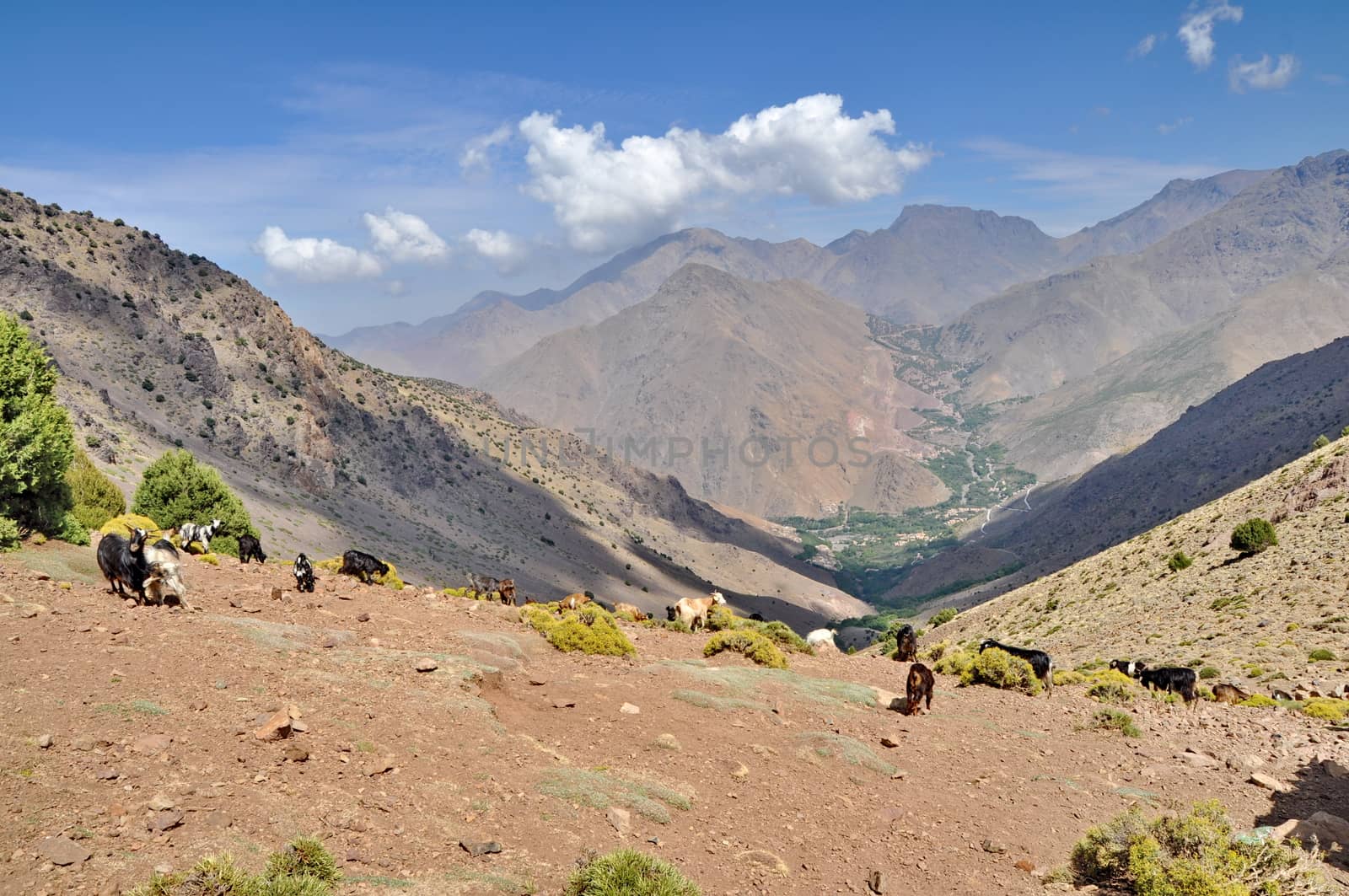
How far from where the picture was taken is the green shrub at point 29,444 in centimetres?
1850

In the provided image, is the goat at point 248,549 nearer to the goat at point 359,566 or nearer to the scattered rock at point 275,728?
the goat at point 359,566

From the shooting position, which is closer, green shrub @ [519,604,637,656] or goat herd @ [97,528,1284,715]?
goat herd @ [97,528,1284,715]

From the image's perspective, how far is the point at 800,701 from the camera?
17.0 metres

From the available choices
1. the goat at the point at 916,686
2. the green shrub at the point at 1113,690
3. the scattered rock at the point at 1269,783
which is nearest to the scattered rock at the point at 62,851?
the goat at the point at 916,686

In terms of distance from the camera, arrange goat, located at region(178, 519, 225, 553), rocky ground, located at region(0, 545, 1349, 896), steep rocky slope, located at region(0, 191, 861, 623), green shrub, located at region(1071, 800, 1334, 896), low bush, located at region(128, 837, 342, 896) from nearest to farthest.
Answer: low bush, located at region(128, 837, 342, 896) < rocky ground, located at region(0, 545, 1349, 896) < green shrub, located at region(1071, 800, 1334, 896) < goat, located at region(178, 519, 225, 553) < steep rocky slope, located at region(0, 191, 861, 623)

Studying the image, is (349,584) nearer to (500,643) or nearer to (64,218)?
(500,643)

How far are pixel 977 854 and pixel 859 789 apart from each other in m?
2.21

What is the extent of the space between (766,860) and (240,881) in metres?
6.63

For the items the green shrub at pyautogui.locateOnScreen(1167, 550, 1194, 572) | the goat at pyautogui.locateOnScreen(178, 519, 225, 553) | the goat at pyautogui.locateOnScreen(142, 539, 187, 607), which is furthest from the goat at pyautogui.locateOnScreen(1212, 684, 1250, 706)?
the goat at pyautogui.locateOnScreen(178, 519, 225, 553)

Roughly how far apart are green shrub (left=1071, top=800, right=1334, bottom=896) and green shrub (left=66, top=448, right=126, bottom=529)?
2768 cm

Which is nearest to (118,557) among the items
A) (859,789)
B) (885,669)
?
(859,789)

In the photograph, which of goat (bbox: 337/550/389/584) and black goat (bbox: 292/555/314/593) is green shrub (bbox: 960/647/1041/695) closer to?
goat (bbox: 337/550/389/584)

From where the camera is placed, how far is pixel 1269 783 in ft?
47.4

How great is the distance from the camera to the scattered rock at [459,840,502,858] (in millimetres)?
8766
